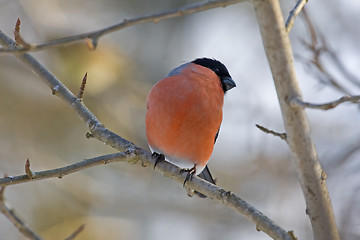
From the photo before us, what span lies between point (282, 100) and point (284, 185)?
4.14m

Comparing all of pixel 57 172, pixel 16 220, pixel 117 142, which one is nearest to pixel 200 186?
pixel 117 142

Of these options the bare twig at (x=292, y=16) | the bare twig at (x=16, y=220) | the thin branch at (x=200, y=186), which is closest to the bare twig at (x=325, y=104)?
the bare twig at (x=292, y=16)

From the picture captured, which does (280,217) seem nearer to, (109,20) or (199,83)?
(199,83)

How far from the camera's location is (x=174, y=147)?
284cm

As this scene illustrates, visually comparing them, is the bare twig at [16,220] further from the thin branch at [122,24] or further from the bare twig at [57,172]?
the thin branch at [122,24]

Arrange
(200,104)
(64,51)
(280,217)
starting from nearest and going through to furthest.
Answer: (200,104) → (280,217) → (64,51)

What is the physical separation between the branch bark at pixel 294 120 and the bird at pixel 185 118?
4.17 feet

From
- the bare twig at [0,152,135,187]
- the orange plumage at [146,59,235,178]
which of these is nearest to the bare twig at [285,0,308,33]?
the bare twig at [0,152,135,187]

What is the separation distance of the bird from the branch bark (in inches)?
50.1

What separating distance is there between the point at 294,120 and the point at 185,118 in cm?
132

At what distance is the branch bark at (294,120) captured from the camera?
1.48 metres

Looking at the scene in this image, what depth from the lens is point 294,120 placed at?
1.52 metres

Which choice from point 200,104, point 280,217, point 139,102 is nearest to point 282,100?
point 200,104

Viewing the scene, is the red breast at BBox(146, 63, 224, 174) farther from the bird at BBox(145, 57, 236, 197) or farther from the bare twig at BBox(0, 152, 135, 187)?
the bare twig at BBox(0, 152, 135, 187)
